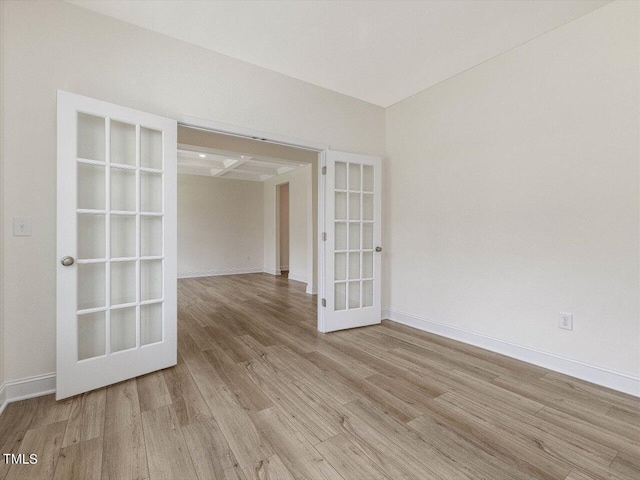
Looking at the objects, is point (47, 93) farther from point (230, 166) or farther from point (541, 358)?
point (230, 166)

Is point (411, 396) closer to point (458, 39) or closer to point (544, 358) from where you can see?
point (544, 358)

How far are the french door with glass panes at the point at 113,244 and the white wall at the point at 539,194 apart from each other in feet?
8.61

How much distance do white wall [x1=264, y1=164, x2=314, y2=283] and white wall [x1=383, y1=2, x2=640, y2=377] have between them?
335cm

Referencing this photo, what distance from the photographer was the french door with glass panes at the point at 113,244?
189 cm

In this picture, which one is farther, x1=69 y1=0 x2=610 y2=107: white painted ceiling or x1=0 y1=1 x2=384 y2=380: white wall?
x1=69 y1=0 x2=610 y2=107: white painted ceiling

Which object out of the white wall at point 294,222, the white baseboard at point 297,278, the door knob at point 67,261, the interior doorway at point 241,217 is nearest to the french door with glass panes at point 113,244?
the door knob at point 67,261

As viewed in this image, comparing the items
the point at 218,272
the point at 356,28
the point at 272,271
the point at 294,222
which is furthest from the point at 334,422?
the point at 218,272

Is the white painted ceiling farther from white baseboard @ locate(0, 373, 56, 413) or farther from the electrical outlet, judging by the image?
white baseboard @ locate(0, 373, 56, 413)

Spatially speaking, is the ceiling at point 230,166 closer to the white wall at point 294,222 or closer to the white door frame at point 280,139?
the white wall at point 294,222

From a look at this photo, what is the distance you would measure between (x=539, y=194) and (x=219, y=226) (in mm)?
6765

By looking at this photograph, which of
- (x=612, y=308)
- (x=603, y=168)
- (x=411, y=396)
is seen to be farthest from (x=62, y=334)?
(x=603, y=168)

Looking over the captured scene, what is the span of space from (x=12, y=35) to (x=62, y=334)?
1946 mm

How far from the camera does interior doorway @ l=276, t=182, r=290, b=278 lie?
7.70 metres

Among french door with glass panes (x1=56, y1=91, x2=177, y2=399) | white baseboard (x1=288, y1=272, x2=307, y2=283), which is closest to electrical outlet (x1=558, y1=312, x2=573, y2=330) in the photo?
french door with glass panes (x1=56, y1=91, x2=177, y2=399)
